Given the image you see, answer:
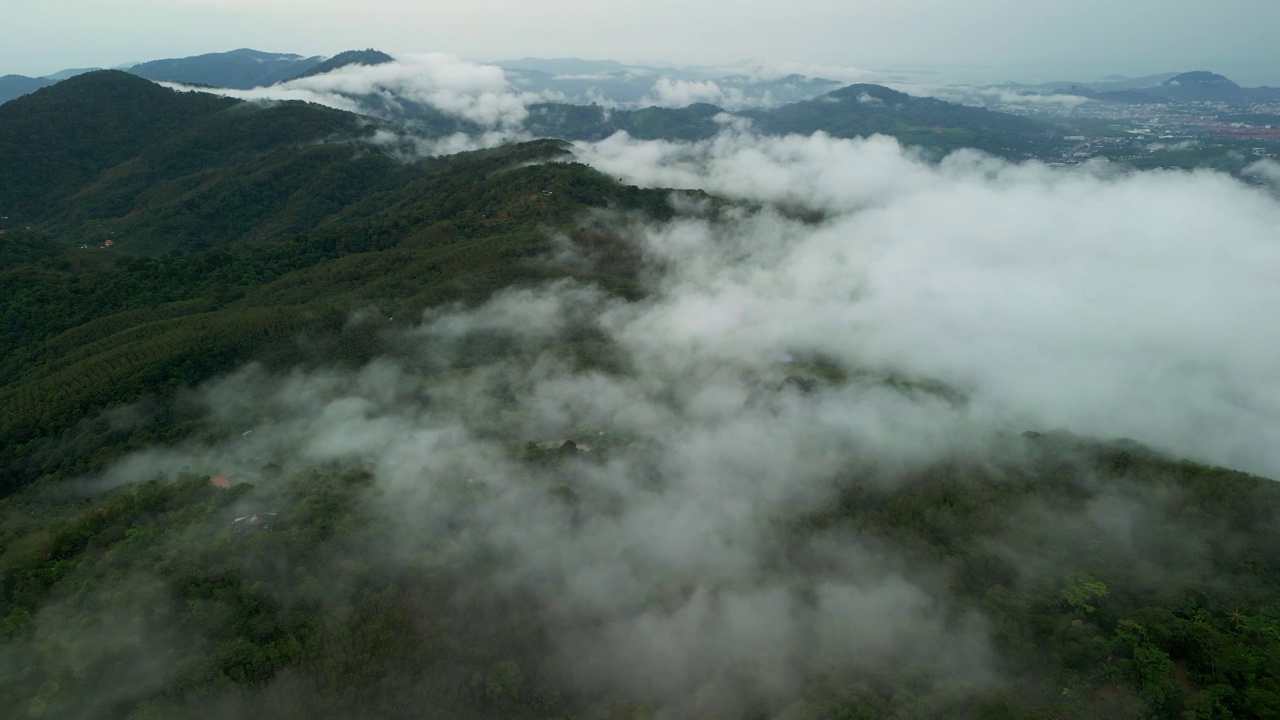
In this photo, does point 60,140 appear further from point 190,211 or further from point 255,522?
point 255,522

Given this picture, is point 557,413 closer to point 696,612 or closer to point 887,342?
point 696,612

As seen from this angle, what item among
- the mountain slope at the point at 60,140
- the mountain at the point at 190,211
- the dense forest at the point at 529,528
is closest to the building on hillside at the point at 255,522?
the dense forest at the point at 529,528

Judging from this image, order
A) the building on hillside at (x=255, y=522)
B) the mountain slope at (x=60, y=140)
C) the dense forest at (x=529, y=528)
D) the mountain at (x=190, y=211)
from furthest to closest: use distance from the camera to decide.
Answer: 1. the mountain slope at (x=60, y=140)
2. the mountain at (x=190, y=211)
3. the building on hillside at (x=255, y=522)
4. the dense forest at (x=529, y=528)

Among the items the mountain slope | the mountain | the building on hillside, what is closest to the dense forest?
the building on hillside

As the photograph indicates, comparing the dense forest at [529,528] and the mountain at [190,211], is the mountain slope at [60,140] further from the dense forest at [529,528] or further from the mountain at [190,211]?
the dense forest at [529,528]

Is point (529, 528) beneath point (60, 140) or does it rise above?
beneath

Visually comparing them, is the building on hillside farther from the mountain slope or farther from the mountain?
the mountain slope

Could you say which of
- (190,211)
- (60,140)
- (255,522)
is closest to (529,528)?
(255,522)

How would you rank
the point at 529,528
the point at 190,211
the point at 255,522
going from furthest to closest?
the point at 190,211 → the point at 529,528 → the point at 255,522
